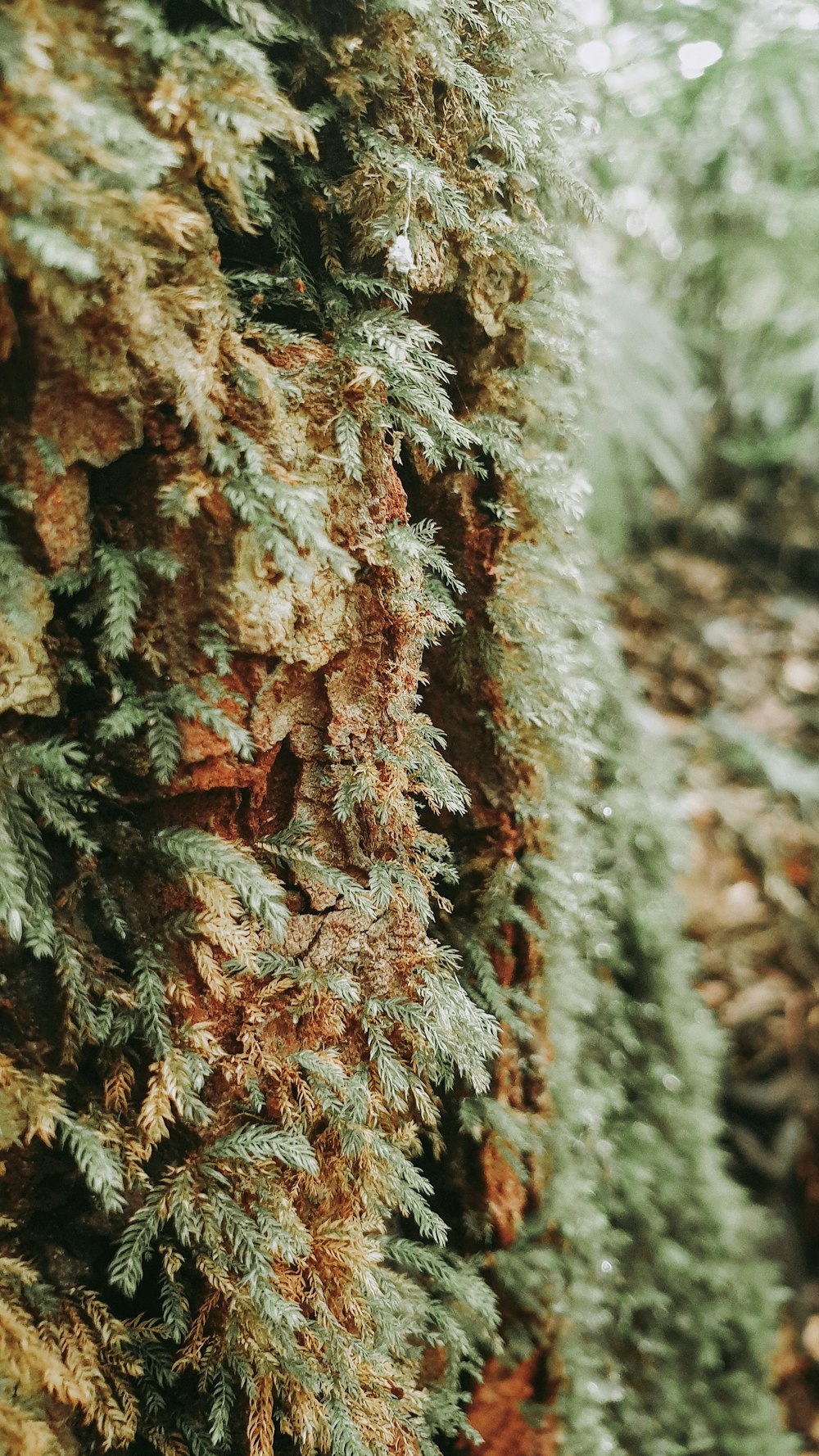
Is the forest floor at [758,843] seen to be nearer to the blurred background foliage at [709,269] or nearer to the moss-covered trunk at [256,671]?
the blurred background foliage at [709,269]

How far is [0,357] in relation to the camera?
0.68 metres

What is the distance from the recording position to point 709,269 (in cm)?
331

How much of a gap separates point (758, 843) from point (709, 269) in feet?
7.54

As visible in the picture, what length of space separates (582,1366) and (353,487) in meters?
1.39

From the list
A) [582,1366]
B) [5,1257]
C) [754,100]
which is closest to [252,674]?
[5,1257]

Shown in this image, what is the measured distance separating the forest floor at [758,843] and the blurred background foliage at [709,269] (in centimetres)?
41

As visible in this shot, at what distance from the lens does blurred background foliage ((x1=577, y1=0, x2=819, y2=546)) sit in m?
2.11

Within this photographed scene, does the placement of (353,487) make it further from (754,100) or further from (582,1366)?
(754,100)

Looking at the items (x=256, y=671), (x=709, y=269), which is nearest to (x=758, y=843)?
(x=709, y=269)

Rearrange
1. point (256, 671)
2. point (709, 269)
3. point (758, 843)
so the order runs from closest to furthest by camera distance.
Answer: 1. point (256, 671)
2. point (758, 843)
3. point (709, 269)

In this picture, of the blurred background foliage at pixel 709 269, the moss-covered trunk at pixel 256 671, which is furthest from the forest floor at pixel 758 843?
the moss-covered trunk at pixel 256 671

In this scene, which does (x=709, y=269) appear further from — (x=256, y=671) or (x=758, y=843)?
(x=256, y=671)

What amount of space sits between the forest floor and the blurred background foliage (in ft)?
1.34

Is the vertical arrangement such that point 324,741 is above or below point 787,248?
below
